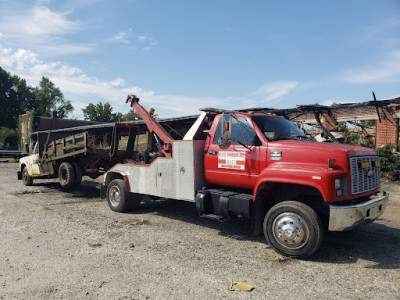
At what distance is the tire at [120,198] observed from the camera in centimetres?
787

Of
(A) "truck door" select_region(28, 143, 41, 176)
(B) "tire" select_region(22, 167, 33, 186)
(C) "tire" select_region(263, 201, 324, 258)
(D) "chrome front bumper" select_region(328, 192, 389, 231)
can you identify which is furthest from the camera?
(B) "tire" select_region(22, 167, 33, 186)

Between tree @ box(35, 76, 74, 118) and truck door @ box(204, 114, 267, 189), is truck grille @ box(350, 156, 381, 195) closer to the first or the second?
truck door @ box(204, 114, 267, 189)

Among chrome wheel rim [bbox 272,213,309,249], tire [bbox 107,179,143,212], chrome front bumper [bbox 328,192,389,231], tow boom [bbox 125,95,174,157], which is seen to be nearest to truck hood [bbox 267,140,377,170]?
chrome front bumper [bbox 328,192,389,231]

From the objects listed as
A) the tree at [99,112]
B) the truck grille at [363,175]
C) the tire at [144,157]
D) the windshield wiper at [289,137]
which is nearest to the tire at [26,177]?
the tire at [144,157]

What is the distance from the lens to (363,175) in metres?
4.89

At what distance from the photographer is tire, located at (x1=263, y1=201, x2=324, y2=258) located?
4.52 metres

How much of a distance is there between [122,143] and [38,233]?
170 inches

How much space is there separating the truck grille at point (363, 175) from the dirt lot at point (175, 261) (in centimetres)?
107

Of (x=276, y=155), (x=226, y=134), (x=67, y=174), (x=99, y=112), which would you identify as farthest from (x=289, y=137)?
(x=99, y=112)

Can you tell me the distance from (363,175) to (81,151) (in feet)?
26.6

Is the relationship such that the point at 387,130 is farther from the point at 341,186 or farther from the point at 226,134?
the point at 226,134

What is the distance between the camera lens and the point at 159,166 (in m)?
6.90

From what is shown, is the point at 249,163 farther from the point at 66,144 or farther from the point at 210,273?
the point at 66,144

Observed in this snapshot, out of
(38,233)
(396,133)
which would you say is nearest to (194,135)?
(38,233)
